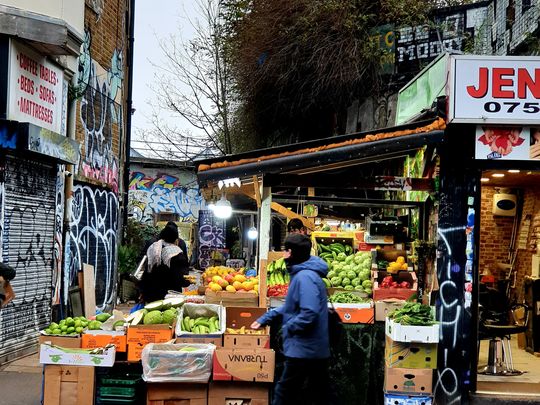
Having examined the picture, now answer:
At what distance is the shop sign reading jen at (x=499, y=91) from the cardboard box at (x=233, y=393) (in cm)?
359

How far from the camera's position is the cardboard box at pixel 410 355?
7730 millimetres

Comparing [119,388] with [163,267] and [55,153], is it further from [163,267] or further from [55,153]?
[55,153]

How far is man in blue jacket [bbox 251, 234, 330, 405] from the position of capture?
6.21 metres

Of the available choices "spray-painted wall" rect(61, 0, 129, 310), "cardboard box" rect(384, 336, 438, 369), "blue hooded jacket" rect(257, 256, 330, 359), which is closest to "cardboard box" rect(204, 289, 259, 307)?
"cardboard box" rect(384, 336, 438, 369)

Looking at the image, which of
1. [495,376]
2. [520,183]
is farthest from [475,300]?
[520,183]

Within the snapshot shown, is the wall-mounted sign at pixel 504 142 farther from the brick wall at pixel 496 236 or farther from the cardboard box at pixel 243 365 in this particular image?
the brick wall at pixel 496 236

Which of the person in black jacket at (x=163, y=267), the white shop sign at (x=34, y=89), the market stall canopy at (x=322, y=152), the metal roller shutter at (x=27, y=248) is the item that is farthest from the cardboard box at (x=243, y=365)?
the white shop sign at (x=34, y=89)

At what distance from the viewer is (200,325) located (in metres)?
8.09

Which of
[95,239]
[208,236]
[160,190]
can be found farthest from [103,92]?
[160,190]

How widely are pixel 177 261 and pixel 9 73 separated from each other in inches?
137

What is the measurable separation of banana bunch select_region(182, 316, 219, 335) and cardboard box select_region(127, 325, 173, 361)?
1.05 feet

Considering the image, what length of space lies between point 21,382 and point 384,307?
4.67m

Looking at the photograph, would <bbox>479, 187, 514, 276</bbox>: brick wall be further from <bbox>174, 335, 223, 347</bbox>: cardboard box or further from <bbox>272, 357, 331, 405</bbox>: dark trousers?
<bbox>272, 357, 331, 405</bbox>: dark trousers

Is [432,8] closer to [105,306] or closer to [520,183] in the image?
[520,183]
